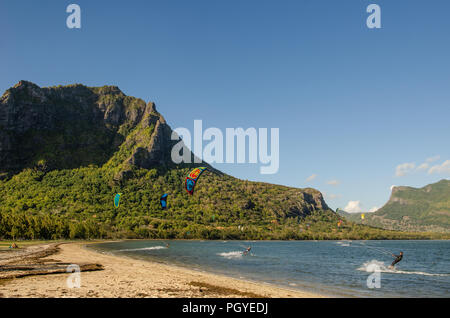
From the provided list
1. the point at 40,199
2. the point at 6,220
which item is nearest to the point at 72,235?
the point at 6,220

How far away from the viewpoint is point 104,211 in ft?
522

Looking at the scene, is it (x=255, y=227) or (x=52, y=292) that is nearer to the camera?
(x=52, y=292)

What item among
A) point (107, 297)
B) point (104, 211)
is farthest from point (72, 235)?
point (107, 297)

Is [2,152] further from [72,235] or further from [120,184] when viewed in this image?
[72,235]

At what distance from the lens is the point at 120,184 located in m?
191
